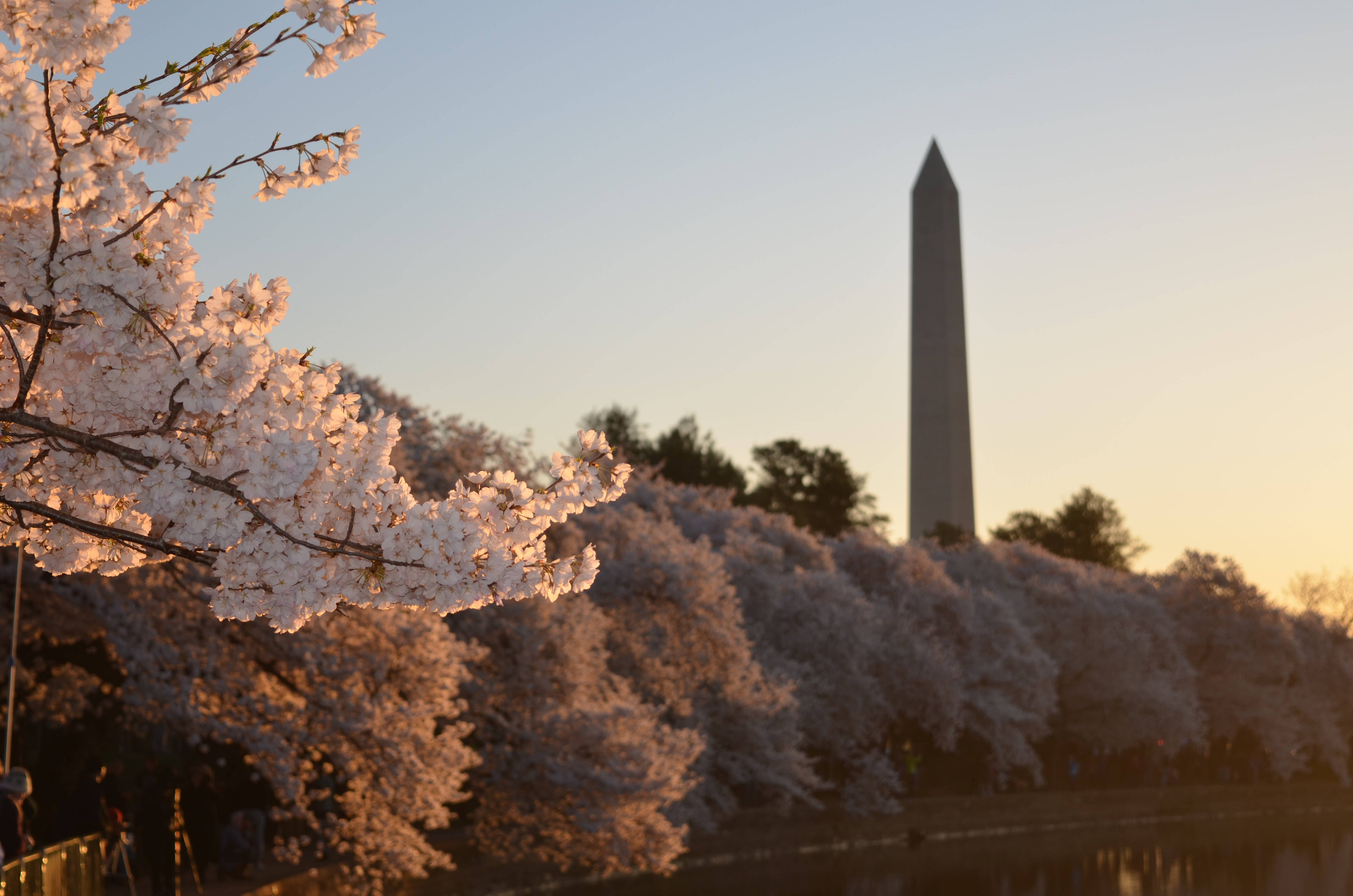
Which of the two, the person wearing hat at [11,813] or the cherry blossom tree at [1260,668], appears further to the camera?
the cherry blossom tree at [1260,668]

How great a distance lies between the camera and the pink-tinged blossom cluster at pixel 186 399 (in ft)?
14.4

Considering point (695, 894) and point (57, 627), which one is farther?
point (695, 894)

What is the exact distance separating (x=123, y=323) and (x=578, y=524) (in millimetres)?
21170

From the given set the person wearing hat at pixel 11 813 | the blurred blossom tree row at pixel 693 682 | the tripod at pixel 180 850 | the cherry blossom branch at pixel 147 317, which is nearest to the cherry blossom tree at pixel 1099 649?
the blurred blossom tree row at pixel 693 682

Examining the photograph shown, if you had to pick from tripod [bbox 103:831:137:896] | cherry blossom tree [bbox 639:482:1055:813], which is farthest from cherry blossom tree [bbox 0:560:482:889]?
cherry blossom tree [bbox 639:482:1055:813]

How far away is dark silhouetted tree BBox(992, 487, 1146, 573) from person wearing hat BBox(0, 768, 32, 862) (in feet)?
231

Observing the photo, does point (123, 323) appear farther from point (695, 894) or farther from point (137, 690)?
point (695, 894)

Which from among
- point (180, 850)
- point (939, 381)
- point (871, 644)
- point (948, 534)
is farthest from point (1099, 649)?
point (180, 850)

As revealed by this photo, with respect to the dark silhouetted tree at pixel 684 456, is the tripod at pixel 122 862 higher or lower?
lower

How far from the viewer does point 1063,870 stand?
34.6m

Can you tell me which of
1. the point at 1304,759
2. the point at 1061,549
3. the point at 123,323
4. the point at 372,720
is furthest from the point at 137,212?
the point at 1061,549

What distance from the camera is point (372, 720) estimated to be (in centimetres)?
1644

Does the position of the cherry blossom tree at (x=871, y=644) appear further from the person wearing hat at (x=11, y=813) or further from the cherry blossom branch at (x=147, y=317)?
the cherry blossom branch at (x=147, y=317)

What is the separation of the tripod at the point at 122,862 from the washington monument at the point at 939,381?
1582 inches
